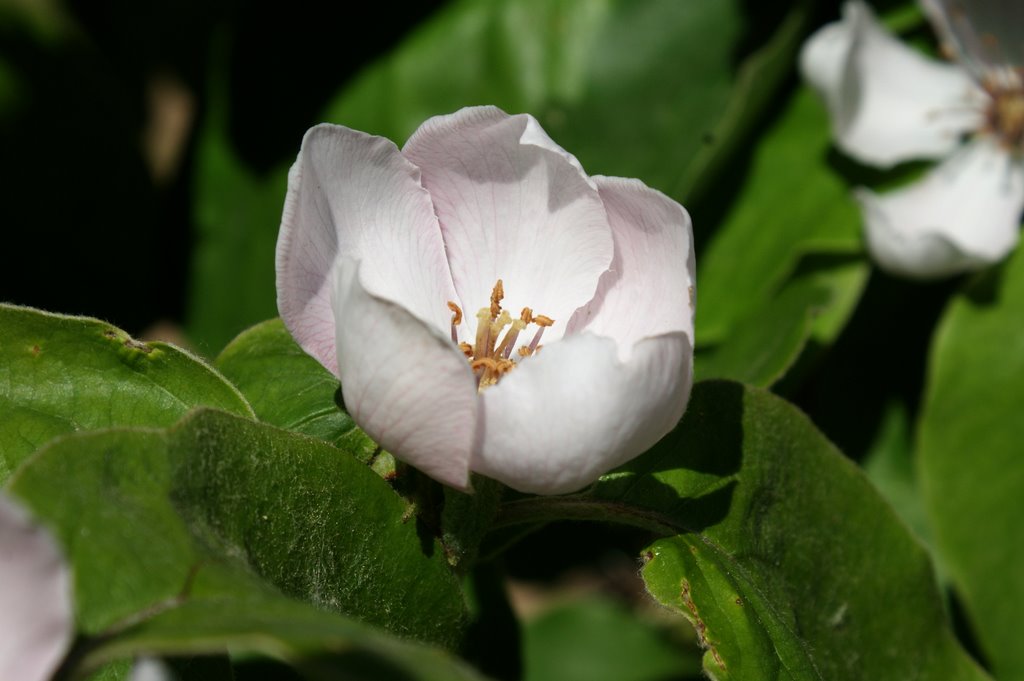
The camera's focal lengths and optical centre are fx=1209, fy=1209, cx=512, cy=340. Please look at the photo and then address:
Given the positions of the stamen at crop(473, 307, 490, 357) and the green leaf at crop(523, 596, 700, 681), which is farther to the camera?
the green leaf at crop(523, 596, 700, 681)

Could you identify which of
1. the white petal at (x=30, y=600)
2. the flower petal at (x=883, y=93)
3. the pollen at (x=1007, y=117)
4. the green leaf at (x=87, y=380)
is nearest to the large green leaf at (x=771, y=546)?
the green leaf at (x=87, y=380)

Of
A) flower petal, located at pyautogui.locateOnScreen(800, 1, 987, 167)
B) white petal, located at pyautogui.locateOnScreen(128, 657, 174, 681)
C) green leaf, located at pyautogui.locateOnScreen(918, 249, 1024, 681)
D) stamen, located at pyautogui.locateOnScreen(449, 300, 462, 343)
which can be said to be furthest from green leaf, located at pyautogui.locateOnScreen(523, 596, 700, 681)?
white petal, located at pyautogui.locateOnScreen(128, 657, 174, 681)

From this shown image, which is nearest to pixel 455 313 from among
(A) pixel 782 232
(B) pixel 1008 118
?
(A) pixel 782 232

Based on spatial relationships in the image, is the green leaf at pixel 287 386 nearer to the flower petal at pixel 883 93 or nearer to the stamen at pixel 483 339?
the stamen at pixel 483 339

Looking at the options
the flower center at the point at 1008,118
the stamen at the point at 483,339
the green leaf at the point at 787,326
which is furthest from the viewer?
the flower center at the point at 1008,118

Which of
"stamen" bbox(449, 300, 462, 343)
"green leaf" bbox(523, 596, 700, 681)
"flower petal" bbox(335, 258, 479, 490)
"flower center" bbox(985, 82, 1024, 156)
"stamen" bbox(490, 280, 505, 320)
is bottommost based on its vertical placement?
"green leaf" bbox(523, 596, 700, 681)

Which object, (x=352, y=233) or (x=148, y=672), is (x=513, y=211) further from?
(x=148, y=672)

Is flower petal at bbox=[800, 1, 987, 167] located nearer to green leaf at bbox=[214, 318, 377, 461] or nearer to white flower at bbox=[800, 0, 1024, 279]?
white flower at bbox=[800, 0, 1024, 279]

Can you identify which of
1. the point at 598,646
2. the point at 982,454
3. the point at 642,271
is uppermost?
the point at 642,271
